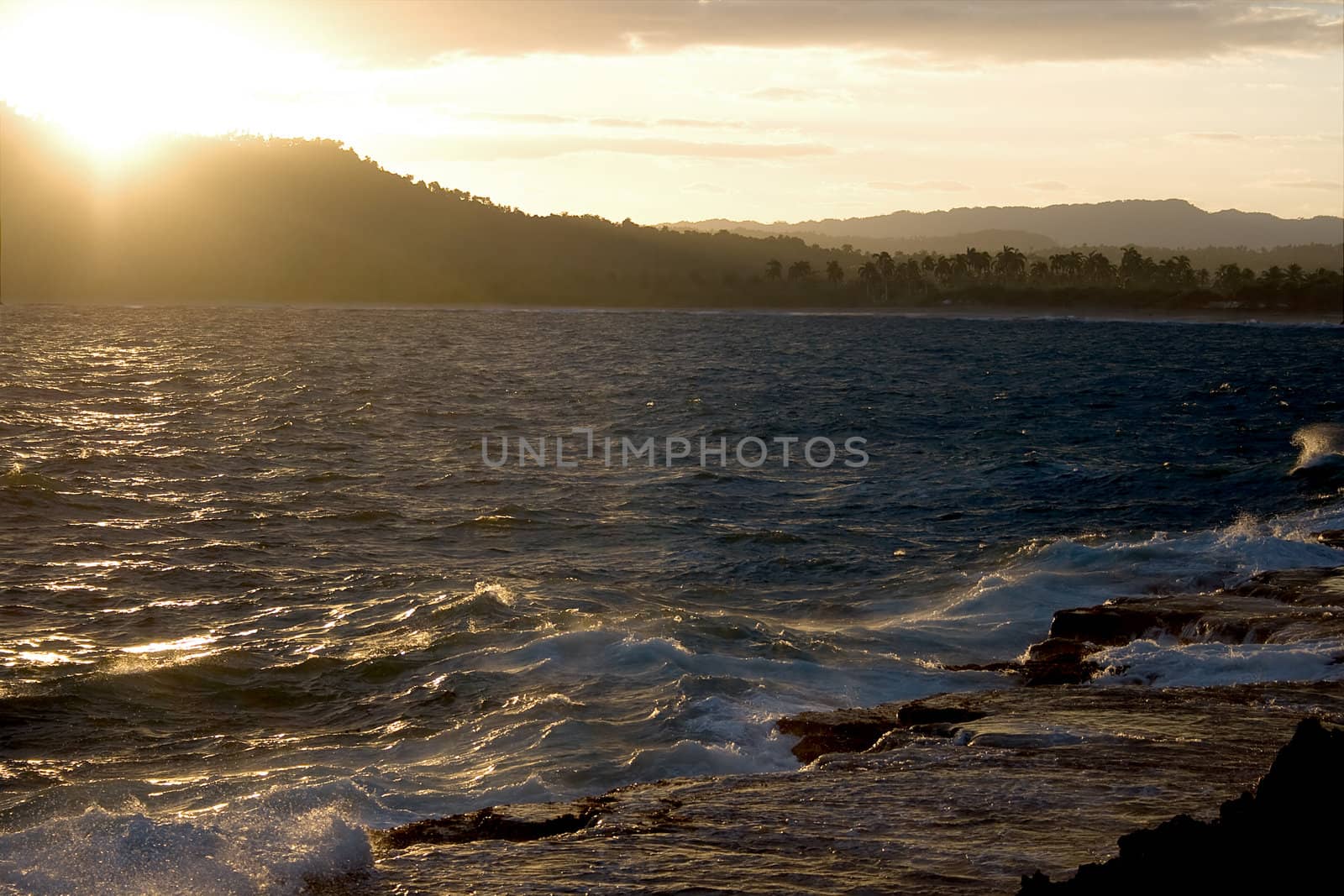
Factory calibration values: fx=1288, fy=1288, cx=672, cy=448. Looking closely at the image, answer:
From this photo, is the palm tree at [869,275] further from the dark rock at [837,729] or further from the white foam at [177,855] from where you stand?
the white foam at [177,855]

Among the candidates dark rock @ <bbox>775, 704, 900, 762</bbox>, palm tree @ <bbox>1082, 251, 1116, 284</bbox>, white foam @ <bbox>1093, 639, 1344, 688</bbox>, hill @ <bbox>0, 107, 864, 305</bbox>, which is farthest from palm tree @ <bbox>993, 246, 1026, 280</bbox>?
dark rock @ <bbox>775, 704, 900, 762</bbox>

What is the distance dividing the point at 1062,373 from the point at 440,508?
148 ft

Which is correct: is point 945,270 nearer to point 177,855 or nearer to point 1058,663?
point 1058,663

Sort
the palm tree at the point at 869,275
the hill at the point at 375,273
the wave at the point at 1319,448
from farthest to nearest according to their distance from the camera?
the palm tree at the point at 869,275 → the hill at the point at 375,273 → the wave at the point at 1319,448

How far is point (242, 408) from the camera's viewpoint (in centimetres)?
4109

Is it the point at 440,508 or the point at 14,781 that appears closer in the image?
the point at 14,781

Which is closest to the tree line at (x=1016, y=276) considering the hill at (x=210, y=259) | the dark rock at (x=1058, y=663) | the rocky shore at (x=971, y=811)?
the hill at (x=210, y=259)

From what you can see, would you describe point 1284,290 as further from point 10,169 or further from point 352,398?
point 10,169

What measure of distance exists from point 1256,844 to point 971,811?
2.62 metres

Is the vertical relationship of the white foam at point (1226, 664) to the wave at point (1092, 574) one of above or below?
above

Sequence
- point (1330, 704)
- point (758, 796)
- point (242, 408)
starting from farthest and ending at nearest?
point (242, 408), point (1330, 704), point (758, 796)

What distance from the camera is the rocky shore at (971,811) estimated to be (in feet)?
19.9

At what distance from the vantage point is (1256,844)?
232 inches

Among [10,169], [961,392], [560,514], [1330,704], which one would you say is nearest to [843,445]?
[560,514]
